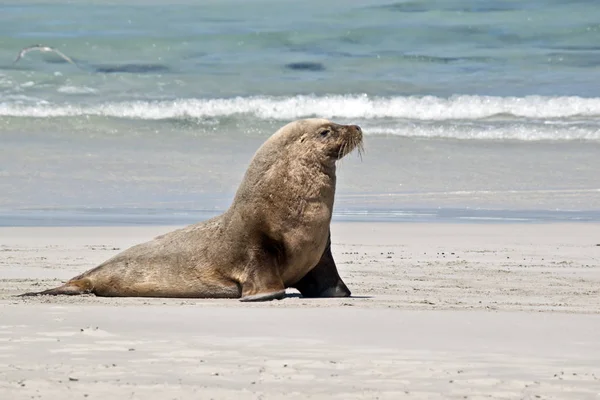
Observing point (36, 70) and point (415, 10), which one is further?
point (415, 10)

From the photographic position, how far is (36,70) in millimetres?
28703

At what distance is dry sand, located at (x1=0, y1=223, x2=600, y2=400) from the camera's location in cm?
438

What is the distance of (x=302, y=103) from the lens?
25188mm

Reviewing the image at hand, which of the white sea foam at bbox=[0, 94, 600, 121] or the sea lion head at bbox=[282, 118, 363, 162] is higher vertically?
the white sea foam at bbox=[0, 94, 600, 121]

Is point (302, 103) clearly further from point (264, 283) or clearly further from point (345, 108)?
point (264, 283)

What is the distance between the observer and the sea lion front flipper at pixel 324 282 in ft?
24.9

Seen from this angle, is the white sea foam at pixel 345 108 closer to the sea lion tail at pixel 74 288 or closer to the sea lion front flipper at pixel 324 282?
the sea lion tail at pixel 74 288

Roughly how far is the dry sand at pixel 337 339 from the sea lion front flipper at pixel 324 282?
150 millimetres

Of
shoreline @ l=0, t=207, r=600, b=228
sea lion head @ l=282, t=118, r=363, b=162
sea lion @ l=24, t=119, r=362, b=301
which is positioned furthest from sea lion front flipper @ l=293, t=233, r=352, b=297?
shoreline @ l=0, t=207, r=600, b=228

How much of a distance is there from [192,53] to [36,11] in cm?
802

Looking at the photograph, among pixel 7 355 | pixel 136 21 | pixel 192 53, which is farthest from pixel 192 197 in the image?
pixel 136 21

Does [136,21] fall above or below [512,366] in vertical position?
above

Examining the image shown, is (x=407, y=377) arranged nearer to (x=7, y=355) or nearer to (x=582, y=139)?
(x=7, y=355)

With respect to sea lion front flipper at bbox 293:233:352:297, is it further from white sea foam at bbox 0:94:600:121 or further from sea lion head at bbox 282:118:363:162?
white sea foam at bbox 0:94:600:121
